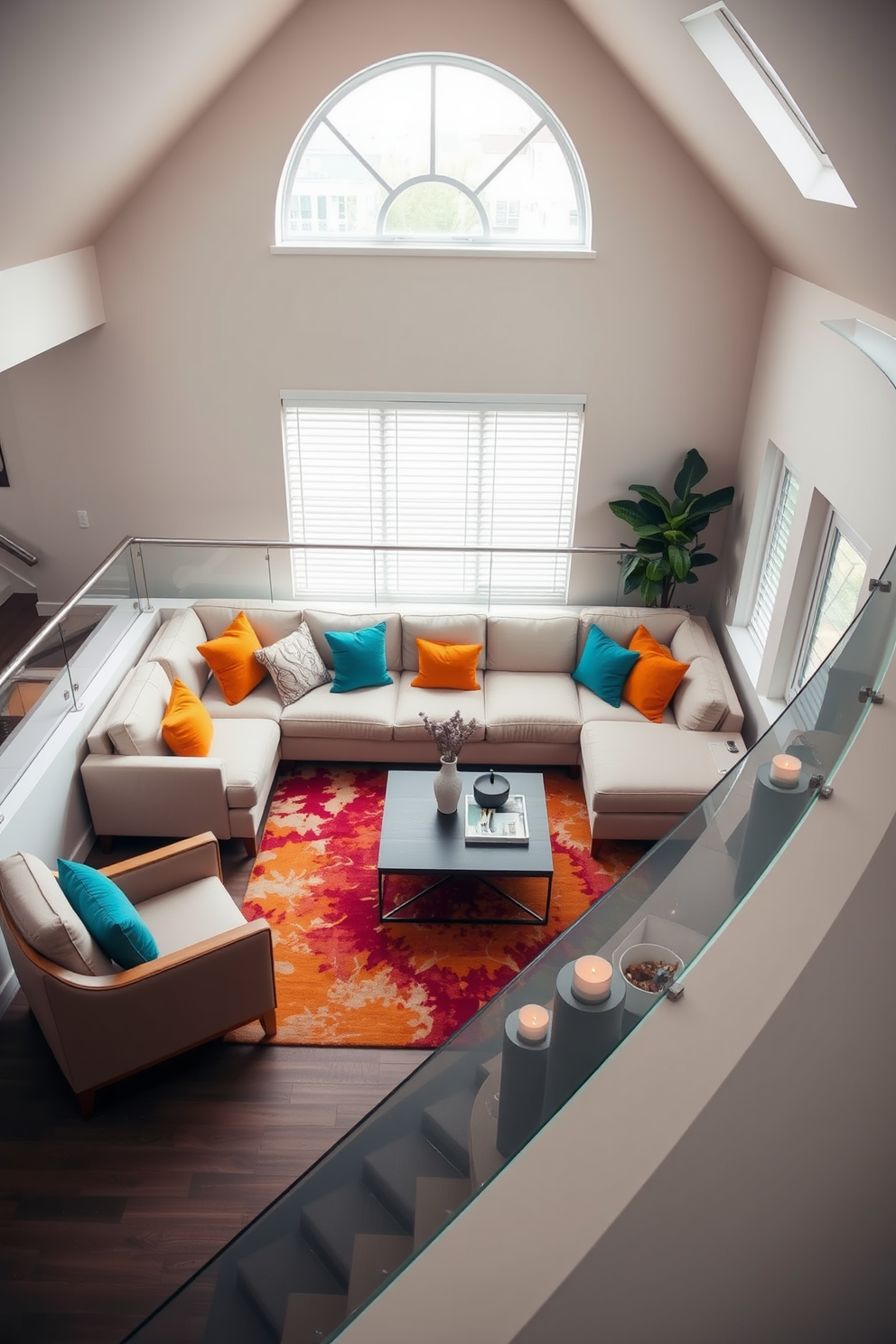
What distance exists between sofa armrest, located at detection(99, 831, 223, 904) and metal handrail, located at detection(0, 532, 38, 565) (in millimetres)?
3252

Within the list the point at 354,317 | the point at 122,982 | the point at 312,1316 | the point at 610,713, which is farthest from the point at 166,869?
the point at 354,317

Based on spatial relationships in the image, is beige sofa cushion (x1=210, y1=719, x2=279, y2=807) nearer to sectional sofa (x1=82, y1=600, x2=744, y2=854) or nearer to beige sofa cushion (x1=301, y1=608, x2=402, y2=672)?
sectional sofa (x1=82, y1=600, x2=744, y2=854)

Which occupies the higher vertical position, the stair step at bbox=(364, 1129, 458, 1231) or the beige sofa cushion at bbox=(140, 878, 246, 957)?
the stair step at bbox=(364, 1129, 458, 1231)

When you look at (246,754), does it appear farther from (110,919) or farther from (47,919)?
(47,919)

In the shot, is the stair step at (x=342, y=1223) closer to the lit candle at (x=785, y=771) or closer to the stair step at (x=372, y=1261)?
the stair step at (x=372, y=1261)

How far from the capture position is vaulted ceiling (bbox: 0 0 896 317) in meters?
2.56

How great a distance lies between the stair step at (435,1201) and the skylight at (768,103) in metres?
3.30

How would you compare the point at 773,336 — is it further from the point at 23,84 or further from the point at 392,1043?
the point at 392,1043

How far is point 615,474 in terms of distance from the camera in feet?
19.9

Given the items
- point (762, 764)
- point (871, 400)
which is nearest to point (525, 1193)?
point (762, 764)

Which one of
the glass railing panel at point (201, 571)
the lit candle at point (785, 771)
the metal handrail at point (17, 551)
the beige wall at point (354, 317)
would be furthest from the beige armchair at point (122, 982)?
the metal handrail at point (17, 551)

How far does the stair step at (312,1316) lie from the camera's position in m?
1.59

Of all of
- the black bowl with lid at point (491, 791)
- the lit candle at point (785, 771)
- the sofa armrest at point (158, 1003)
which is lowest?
the sofa armrest at point (158, 1003)

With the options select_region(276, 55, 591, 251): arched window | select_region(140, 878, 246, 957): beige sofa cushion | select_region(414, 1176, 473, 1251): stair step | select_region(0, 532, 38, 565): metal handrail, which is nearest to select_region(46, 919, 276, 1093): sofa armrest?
select_region(140, 878, 246, 957): beige sofa cushion
